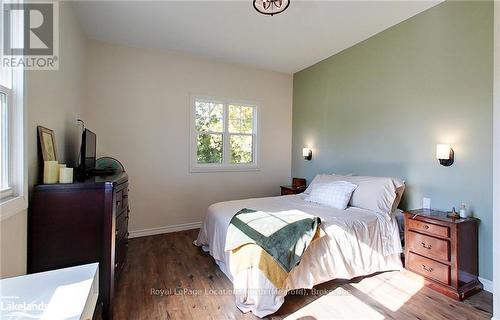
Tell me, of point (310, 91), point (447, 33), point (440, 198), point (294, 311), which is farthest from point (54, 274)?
point (310, 91)

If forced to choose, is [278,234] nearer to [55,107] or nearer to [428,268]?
[428,268]

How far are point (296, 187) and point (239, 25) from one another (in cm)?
272

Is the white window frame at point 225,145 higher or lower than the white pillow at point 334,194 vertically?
higher

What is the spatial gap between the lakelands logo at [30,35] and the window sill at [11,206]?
30.6 inches

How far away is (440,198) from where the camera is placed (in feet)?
8.38

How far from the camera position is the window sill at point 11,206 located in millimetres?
1252

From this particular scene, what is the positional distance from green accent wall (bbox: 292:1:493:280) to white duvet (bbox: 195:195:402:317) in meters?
0.72

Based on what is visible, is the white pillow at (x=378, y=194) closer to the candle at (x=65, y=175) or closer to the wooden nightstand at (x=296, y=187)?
the wooden nightstand at (x=296, y=187)

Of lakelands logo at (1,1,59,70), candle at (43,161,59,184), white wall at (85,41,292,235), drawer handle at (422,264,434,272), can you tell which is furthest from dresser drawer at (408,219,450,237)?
lakelands logo at (1,1,59,70)

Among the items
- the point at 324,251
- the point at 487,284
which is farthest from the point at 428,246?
the point at 324,251

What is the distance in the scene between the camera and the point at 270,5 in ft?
7.90

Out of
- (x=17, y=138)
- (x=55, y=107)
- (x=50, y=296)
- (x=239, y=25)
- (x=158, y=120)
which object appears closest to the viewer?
(x=50, y=296)

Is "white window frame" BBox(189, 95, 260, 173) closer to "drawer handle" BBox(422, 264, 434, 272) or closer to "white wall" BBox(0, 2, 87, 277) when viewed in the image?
"white wall" BBox(0, 2, 87, 277)

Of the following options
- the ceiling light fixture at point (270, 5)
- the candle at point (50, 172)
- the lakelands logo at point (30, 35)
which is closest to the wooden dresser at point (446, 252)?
the ceiling light fixture at point (270, 5)
